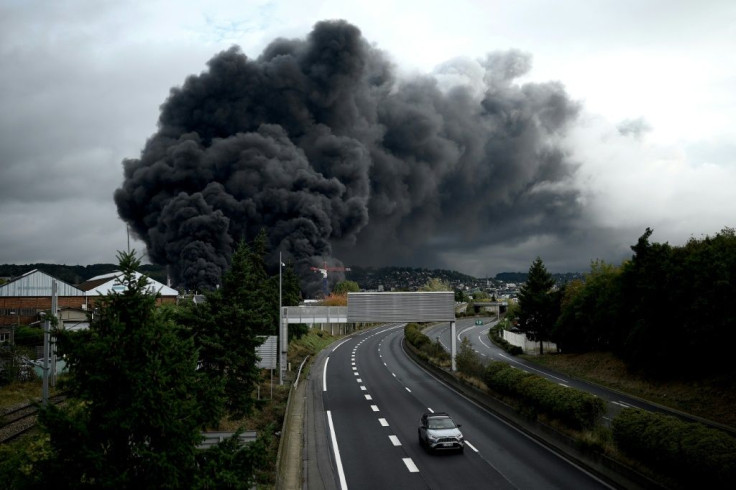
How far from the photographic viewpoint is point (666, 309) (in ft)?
132

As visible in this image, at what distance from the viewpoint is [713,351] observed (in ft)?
117

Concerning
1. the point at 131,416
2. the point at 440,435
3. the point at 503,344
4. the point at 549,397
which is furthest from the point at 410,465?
the point at 503,344

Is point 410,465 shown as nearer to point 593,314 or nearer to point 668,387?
point 668,387

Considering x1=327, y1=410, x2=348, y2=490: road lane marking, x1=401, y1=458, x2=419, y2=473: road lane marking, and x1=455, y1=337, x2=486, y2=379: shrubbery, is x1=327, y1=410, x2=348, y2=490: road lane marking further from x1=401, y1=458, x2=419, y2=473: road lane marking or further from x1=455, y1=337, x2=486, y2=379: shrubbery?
x1=455, y1=337, x2=486, y2=379: shrubbery

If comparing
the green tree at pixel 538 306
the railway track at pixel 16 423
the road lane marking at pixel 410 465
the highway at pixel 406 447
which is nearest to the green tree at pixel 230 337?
the highway at pixel 406 447

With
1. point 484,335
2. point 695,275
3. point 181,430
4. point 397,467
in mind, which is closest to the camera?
point 181,430

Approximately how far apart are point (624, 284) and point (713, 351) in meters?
12.3

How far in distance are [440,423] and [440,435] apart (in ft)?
2.85

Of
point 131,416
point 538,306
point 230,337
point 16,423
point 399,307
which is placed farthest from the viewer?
point 538,306

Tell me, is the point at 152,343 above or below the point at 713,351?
above

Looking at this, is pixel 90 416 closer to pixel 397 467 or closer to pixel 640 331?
pixel 397 467

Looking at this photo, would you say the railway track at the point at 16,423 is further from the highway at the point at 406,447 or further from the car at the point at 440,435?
the car at the point at 440,435

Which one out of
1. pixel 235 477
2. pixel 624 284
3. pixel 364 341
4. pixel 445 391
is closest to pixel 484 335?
pixel 364 341

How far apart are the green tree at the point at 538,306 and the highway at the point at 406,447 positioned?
953 inches
